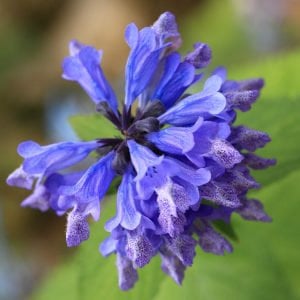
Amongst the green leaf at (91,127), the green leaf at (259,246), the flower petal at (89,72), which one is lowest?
the green leaf at (259,246)

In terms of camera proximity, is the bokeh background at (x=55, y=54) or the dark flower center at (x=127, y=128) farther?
the bokeh background at (x=55, y=54)

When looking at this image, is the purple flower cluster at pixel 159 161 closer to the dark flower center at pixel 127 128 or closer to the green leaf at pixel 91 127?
the dark flower center at pixel 127 128

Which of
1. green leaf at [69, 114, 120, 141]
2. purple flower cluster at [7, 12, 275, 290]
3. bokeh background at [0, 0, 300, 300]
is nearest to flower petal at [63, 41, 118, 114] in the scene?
purple flower cluster at [7, 12, 275, 290]

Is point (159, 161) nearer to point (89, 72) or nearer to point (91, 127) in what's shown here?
point (89, 72)

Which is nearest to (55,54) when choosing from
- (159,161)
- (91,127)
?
(91,127)

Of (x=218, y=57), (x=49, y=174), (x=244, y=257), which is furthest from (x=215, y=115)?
(x=218, y=57)

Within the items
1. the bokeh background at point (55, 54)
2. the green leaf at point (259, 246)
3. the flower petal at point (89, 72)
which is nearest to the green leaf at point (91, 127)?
the green leaf at point (259, 246)

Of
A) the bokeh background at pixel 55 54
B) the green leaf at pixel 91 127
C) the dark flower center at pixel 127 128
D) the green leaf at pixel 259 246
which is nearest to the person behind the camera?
the dark flower center at pixel 127 128
